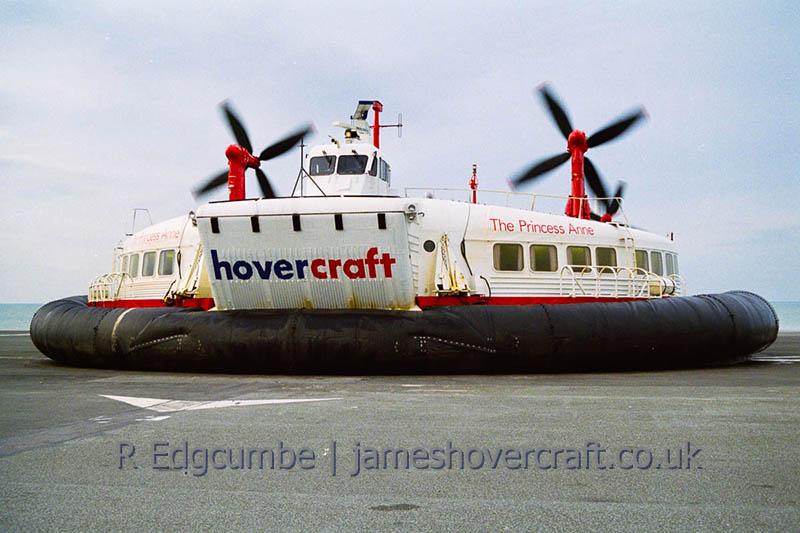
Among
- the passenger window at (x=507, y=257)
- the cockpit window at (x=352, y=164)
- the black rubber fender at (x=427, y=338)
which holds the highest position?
the cockpit window at (x=352, y=164)

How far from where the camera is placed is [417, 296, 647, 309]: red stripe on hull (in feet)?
33.3

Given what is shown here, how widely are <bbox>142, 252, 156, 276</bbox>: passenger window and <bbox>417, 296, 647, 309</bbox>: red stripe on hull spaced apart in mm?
5401

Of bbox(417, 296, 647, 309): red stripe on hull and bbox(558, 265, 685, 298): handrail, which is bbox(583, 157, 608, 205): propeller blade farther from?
bbox(417, 296, 647, 309): red stripe on hull

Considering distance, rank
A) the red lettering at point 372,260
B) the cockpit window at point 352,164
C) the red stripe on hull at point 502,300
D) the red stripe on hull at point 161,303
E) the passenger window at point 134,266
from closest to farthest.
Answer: the red lettering at point 372,260 → the red stripe on hull at point 502,300 → the red stripe on hull at point 161,303 → the cockpit window at point 352,164 → the passenger window at point 134,266

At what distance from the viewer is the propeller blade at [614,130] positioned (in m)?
14.4

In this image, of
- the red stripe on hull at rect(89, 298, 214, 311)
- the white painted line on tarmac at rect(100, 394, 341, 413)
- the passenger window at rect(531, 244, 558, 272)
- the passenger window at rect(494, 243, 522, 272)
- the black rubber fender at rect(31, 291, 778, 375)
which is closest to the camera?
the white painted line on tarmac at rect(100, 394, 341, 413)

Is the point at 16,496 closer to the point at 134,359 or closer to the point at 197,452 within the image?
the point at 197,452

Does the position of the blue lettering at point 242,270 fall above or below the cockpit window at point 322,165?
below

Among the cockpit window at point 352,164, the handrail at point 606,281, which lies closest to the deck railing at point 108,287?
the cockpit window at point 352,164

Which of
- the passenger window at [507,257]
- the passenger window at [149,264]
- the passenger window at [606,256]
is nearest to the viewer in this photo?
the passenger window at [507,257]

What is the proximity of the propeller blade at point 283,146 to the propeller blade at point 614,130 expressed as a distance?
6.00 meters

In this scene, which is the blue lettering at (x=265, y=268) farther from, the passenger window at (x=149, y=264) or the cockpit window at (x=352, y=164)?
the passenger window at (x=149, y=264)

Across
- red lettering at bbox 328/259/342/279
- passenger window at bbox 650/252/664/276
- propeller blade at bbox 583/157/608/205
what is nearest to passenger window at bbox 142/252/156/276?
red lettering at bbox 328/259/342/279

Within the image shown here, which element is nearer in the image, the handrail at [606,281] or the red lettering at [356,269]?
the red lettering at [356,269]
